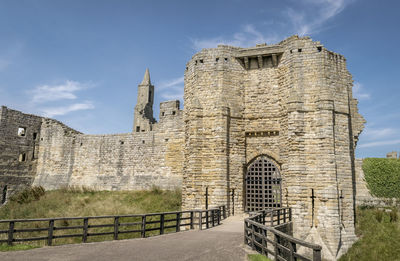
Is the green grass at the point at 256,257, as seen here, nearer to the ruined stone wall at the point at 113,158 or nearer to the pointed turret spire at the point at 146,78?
the ruined stone wall at the point at 113,158

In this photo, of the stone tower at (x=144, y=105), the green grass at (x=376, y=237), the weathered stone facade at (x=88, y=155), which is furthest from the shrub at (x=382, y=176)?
the stone tower at (x=144, y=105)

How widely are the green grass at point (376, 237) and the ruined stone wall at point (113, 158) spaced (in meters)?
11.5

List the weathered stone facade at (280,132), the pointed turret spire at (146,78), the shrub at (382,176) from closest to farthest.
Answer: the weathered stone facade at (280,132), the shrub at (382,176), the pointed turret spire at (146,78)

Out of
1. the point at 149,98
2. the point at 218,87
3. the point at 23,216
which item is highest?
the point at 149,98

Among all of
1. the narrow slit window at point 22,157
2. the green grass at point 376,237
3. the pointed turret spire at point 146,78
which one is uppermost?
the pointed turret spire at point 146,78

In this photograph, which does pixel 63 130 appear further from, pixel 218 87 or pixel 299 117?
pixel 299 117

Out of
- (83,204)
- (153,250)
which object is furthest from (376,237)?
(83,204)

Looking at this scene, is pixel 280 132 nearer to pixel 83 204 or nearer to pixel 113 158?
pixel 83 204

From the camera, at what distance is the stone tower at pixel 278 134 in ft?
→ 47.7

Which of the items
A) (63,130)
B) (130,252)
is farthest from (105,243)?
(63,130)

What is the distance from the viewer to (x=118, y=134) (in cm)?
2575

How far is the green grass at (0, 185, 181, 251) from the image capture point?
19.1 meters

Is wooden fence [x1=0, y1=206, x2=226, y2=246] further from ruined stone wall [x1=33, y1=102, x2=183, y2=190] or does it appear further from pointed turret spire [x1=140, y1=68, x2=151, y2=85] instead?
pointed turret spire [x1=140, y1=68, x2=151, y2=85]

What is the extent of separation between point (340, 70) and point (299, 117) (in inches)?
144
